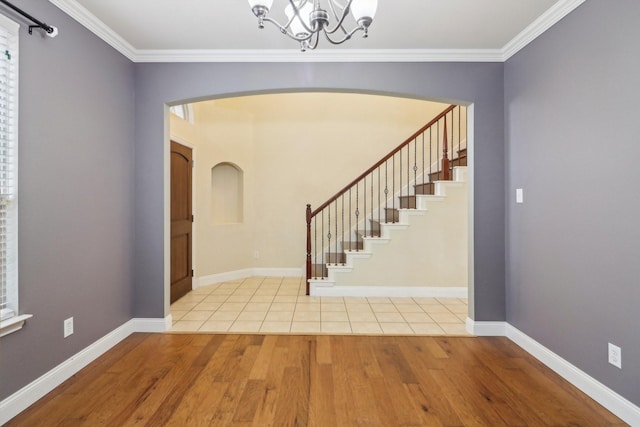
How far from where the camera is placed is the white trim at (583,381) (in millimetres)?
1791

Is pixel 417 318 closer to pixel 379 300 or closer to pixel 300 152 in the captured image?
pixel 379 300

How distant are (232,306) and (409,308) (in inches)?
81.7

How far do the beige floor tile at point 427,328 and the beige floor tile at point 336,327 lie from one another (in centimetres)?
65

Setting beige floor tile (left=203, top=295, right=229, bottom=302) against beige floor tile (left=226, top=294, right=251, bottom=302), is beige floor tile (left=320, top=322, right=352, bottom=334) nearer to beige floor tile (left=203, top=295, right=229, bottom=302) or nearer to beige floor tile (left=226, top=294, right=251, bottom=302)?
beige floor tile (left=226, top=294, right=251, bottom=302)

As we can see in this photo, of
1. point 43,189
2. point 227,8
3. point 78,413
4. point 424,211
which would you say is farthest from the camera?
point 424,211

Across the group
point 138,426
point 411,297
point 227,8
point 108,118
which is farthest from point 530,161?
point 108,118

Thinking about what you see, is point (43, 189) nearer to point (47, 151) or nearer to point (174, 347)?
point (47, 151)

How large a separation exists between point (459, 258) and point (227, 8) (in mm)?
3777

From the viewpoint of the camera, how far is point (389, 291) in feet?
13.9

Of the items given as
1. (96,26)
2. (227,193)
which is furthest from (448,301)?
(96,26)

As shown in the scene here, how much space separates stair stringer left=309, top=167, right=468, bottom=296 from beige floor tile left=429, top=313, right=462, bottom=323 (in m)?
0.70

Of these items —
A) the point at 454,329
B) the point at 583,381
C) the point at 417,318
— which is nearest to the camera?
the point at 583,381

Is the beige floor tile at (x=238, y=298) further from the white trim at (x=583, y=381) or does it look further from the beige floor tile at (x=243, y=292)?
the white trim at (x=583, y=381)

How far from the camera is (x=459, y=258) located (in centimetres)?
424
